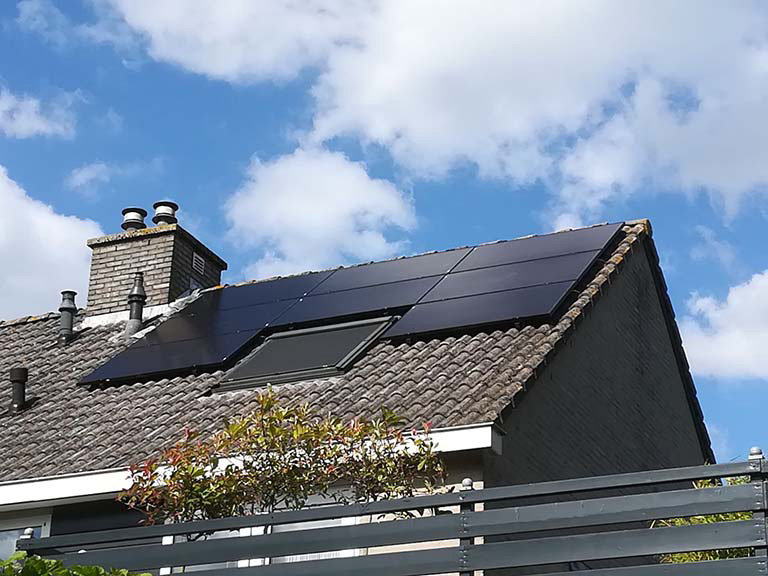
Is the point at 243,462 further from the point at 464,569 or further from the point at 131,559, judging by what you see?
the point at 464,569

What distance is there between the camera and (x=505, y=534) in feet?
27.9

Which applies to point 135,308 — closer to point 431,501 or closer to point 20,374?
point 20,374

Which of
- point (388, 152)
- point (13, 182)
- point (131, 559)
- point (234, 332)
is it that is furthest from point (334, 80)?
point (13, 182)

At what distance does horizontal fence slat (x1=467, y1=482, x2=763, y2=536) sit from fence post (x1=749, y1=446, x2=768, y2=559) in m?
0.03

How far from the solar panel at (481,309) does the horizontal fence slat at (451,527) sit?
5.12m

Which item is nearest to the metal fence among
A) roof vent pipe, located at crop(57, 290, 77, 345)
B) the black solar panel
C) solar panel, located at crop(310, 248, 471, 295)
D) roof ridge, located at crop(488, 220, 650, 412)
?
roof ridge, located at crop(488, 220, 650, 412)

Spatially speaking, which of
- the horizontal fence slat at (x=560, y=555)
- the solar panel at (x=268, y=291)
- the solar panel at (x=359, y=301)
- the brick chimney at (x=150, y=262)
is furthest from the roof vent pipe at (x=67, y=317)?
the horizontal fence slat at (x=560, y=555)

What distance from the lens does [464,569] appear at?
319 inches

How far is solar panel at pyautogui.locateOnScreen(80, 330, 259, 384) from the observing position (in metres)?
14.6

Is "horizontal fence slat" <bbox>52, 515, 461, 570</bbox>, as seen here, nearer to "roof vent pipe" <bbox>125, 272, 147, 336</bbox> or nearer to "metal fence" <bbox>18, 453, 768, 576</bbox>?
"metal fence" <bbox>18, 453, 768, 576</bbox>

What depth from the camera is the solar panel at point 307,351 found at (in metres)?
13.6

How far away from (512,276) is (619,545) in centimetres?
700

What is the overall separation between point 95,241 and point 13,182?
8660mm

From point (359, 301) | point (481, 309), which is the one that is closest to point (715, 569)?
point (481, 309)
